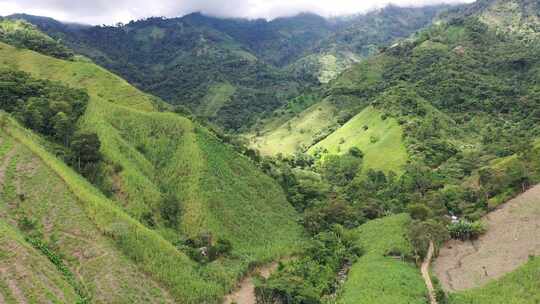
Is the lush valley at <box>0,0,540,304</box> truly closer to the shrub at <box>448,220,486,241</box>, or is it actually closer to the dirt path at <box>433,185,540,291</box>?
the shrub at <box>448,220,486,241</box>

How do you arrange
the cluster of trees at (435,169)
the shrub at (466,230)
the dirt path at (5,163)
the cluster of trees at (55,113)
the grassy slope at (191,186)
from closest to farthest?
the dirt path at (5,163)
the grassy slope at (191,186)
the cluster of trees at (435,169)
the shrub at (466,230)
the cluster of trees at (55,113)

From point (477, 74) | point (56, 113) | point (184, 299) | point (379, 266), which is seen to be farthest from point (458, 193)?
point (477, 74)

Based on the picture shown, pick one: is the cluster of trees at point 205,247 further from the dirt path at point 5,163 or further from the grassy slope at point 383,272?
the dirt path at point 5,163

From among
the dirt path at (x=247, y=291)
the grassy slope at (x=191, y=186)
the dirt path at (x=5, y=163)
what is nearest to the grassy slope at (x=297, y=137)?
the grassy slope at (x=191, y=186)

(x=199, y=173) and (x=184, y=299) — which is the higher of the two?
(x=199, y=173)

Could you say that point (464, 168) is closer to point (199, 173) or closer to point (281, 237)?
point (281, 237)
